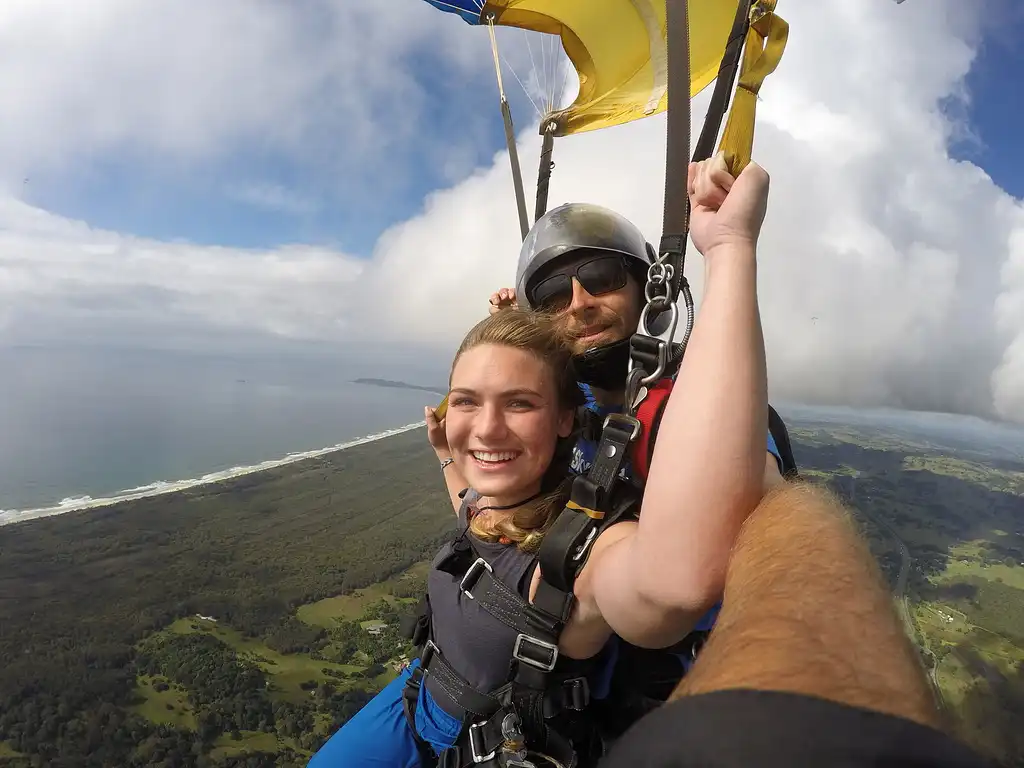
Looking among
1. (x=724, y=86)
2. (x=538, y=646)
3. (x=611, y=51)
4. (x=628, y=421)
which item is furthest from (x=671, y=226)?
(x=611, y=51)

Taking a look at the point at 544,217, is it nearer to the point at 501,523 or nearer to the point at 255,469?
the point at 501,523

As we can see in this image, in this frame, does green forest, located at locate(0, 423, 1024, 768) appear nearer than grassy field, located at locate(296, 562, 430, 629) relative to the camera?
Yes

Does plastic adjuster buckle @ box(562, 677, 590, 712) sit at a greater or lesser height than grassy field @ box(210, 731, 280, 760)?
greater

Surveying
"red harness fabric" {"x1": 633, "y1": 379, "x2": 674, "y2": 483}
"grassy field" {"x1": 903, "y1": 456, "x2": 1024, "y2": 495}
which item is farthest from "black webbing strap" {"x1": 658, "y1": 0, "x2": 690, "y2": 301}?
"grassy field" {"x1": 903, "y1": 456, "x2": 1024, "y2": 495}

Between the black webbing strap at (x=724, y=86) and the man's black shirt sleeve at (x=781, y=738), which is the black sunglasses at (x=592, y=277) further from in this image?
the man's black shirt sleeve at (x=781, y=738)

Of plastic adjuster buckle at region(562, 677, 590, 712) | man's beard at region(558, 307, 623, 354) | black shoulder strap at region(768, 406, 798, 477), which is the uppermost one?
man's beard at region(558, 307, 623, 354)

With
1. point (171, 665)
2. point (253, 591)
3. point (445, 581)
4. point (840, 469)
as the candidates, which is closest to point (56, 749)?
point (171, 665)

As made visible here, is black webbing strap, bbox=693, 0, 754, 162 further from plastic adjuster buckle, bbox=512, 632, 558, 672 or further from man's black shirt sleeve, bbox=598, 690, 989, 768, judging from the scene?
plastic adjuster buckle, bbox=512, 632, 558, 672
